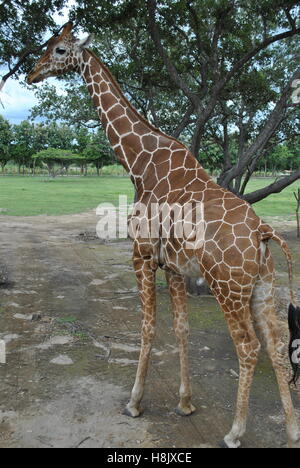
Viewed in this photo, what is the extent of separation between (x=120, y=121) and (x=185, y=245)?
1.48 meters

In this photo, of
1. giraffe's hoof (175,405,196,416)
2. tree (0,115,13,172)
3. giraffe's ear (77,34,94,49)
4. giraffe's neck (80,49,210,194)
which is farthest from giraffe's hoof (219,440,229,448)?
tree (0,115,13,172)

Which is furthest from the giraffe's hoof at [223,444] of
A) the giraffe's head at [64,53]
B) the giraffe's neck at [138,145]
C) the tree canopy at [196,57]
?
the tree canopy at [196,57]

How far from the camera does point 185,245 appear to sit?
3.51 m

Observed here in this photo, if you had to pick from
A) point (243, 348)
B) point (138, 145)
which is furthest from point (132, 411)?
point (138, 145)

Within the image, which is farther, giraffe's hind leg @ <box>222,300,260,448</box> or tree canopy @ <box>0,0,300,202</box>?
tree canopy @ <box>0,0,300,202</box>

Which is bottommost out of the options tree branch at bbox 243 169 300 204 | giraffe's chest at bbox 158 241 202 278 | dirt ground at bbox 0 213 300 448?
dirt ground at bbox 0 213 300 448

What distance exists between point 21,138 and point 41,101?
3930 cm

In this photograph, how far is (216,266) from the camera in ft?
10.7

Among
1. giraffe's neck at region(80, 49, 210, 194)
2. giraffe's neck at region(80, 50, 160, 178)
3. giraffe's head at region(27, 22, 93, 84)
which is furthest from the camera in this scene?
giraffe's head at region(27, 22, 93, 84)

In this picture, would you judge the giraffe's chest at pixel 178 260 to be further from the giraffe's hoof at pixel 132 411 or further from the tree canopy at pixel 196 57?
the tree canopy at pixel 196 57

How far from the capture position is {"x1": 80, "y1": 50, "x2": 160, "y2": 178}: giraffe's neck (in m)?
4.04

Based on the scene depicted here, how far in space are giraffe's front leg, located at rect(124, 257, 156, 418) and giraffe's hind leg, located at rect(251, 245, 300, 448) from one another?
94 centimetres

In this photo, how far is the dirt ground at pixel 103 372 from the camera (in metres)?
3.47

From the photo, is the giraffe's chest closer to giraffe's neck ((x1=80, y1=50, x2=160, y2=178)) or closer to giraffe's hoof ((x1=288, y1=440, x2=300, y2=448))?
giraffe's neck ((x1=80, y1=50, x2=160, y2=178))
